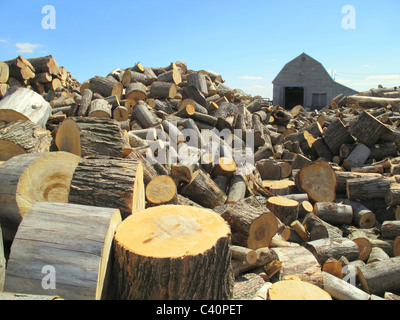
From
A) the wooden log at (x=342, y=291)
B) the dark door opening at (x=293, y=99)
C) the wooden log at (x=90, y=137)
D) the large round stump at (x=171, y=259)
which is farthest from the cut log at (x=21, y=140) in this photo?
the dark door opening at (x=293, y=99)

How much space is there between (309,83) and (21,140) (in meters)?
19.0

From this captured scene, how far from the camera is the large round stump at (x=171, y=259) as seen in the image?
2.04m

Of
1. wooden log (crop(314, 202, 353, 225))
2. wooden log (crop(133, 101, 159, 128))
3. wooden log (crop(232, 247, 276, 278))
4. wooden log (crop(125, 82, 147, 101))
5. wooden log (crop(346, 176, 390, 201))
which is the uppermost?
wooden log (crop(125, 82, 147, 101))

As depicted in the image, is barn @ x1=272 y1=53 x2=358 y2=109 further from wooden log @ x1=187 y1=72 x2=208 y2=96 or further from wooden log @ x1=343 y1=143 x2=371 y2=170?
wooden log @ x1=343 y1=143 x2=371 y2=170

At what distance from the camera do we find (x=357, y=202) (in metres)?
5.82

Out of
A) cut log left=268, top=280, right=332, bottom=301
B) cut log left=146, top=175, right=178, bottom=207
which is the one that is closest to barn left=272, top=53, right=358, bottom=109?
cut log left=146, top=175, right=178, bottom=207

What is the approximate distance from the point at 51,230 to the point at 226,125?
6.08 m

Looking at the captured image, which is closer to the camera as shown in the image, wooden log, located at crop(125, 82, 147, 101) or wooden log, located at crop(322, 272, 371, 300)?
wooden log, located at crop(322, 272, 371, 300)

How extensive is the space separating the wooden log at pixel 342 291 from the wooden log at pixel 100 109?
18.3 feet

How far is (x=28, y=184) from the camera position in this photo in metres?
2.69

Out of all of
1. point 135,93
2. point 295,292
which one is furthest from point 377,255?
point 135,93

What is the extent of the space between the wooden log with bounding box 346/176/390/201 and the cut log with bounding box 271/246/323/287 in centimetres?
279

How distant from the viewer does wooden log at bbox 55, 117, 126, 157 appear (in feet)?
13.1
